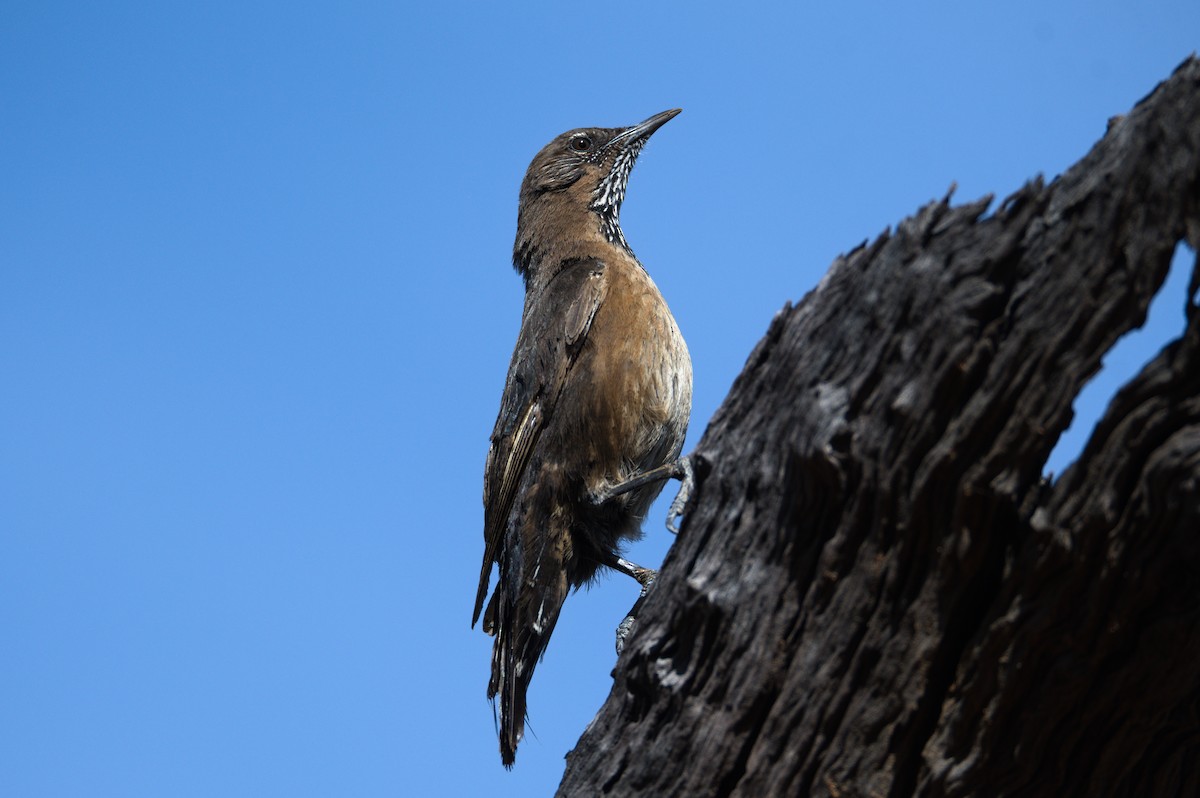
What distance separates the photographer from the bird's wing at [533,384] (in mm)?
5590

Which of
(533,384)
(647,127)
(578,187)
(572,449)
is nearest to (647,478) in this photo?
(572,449)

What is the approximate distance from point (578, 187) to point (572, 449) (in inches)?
93.0

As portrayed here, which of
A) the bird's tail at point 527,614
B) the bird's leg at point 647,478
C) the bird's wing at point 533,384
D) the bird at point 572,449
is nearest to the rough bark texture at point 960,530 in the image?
the bird's leg at point 647,478

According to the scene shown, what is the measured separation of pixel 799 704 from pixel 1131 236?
53.5 inches

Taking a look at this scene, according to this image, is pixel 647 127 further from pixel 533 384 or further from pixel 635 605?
pixel 635 605

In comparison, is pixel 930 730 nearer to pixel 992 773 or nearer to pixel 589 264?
pixel 992 773

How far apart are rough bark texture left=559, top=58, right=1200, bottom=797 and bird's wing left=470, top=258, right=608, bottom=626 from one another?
2.61 m

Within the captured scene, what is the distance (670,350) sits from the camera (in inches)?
216

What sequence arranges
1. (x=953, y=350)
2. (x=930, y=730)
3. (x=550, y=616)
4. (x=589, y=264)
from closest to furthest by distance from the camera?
(x=953, y=350), (x=930, y=730), (x=550, y=616), (x=589, y=264)

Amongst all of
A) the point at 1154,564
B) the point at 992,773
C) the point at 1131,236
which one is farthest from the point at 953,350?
the point at 992,773

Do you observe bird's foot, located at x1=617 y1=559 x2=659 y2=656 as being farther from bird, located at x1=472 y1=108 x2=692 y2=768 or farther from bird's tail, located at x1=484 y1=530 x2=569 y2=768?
bird's tail, located at x1=484 y1=530 x2=569 y2=768

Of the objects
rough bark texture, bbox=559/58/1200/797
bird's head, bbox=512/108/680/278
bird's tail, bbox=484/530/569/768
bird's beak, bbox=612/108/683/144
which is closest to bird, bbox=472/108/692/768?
bird's tail, bbox=484/530/569/768

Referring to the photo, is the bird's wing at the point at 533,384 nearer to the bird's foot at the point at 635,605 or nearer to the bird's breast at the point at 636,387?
the bird's breast at the point at 636,387

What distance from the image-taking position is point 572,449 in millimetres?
5402
